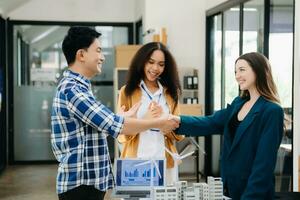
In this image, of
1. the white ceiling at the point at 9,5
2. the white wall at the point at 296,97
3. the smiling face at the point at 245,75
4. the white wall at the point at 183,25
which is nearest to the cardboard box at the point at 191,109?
the white wall at the point at 183,25

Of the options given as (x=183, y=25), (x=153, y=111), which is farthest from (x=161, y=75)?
(x=183, y=25)

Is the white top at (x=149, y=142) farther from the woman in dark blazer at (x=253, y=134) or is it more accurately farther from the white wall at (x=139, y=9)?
the white wall at (x=139, y=9)

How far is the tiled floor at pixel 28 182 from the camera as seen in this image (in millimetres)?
5365

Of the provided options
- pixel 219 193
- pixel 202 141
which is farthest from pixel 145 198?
pixel 202 141

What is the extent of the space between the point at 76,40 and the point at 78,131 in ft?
1.28

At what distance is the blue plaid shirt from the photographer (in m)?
1.86

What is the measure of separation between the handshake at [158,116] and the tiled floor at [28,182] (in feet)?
7.92

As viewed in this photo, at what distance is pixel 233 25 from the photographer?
5707 mm

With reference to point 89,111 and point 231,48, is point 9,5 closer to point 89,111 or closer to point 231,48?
point 231,48

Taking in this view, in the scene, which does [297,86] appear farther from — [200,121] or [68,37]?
[68,37]

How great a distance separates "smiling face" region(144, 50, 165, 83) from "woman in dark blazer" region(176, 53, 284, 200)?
57 cm

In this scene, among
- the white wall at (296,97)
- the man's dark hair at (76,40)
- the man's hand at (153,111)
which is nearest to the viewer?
the man's dark hair at (76,40)

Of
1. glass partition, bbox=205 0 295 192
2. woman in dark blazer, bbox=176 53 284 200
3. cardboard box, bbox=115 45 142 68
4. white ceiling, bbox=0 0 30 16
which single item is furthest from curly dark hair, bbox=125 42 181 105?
white ceiling, bbox=0 0 30 16

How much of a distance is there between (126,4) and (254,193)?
239 inches
